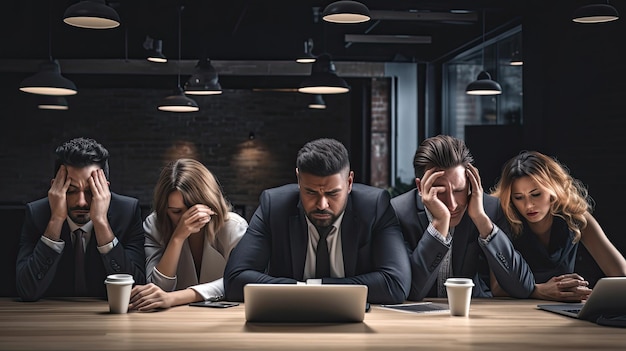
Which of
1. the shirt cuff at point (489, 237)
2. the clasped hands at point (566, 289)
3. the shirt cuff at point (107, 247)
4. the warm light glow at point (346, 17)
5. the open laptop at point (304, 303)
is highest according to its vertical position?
the warm light glow at point (346, 17)

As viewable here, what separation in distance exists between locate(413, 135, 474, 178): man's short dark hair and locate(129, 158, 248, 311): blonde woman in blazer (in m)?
0.81

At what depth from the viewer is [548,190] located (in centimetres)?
319

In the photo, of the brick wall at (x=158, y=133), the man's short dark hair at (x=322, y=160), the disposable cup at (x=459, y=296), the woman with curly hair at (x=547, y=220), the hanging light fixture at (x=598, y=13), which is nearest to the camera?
the disposable cup at (x=459, y=296)

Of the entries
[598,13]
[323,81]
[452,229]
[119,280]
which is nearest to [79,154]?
[119,280]

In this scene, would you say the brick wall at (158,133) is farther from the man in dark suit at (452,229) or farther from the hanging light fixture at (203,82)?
the man in dark suit at (452,229)

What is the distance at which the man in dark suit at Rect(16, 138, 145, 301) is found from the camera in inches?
117

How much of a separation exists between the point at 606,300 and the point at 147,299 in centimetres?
151

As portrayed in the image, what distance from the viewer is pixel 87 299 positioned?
9.36 feet

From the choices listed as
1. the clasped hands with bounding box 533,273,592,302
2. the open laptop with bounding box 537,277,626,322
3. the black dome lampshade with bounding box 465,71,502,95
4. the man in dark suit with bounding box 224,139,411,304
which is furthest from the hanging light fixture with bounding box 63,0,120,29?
the black dome lampshade with bounding box 465,71,502,95

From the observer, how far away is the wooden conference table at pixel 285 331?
2.01 m

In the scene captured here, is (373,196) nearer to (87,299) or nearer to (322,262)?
(322,262)

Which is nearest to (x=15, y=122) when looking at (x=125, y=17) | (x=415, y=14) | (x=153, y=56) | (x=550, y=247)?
(x=125, y=17)

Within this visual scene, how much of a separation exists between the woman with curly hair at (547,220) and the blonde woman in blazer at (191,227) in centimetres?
118

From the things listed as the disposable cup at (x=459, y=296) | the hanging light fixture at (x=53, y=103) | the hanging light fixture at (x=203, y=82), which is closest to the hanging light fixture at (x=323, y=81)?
the hanging light fixture at (x=203, y=82)
